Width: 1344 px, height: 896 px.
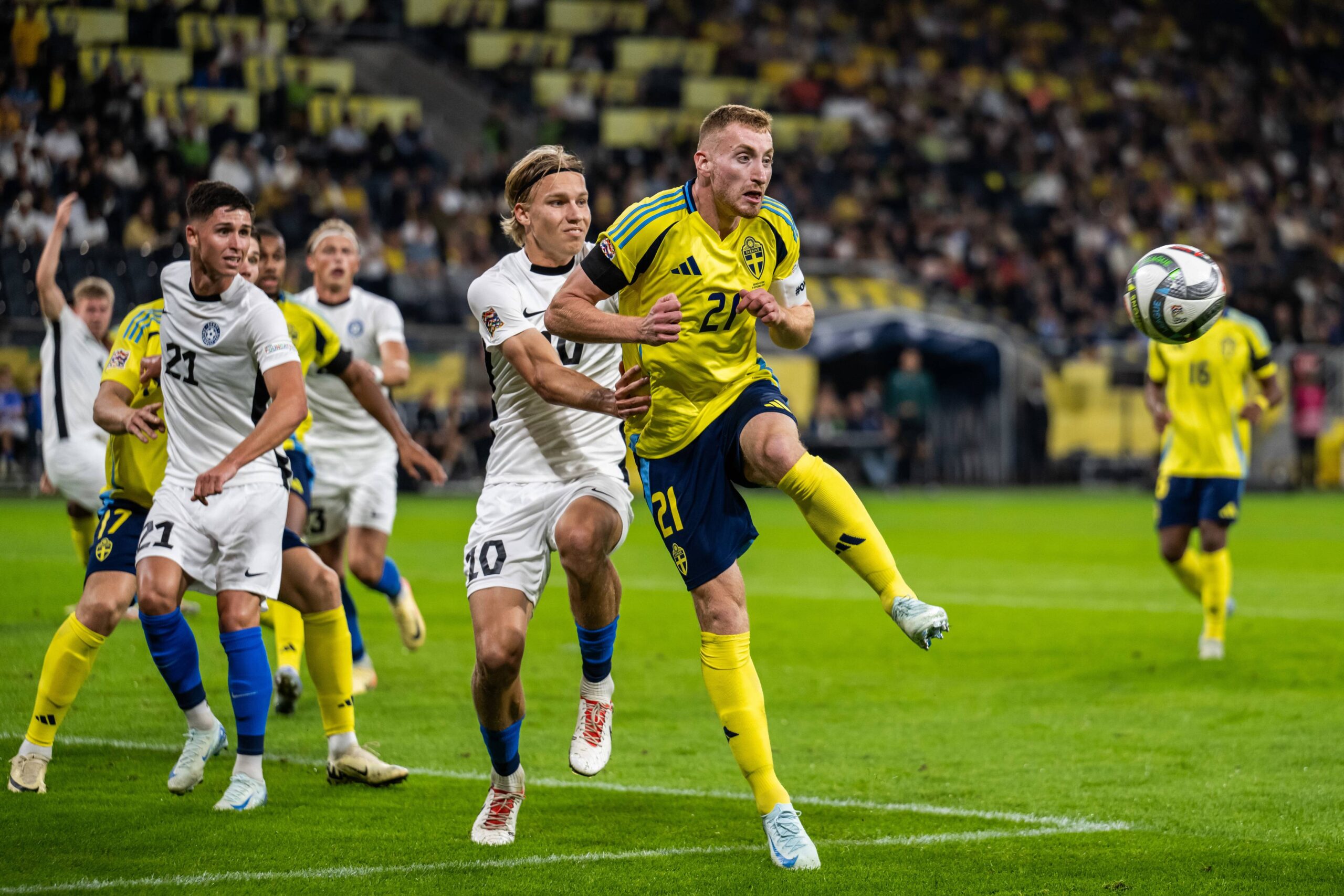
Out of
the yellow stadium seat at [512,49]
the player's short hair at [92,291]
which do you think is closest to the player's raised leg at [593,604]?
the player's short hair at [92,291]

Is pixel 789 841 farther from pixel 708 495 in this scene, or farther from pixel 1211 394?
pixel 1211 394

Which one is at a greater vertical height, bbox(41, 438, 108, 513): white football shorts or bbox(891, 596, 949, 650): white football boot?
bbox(891, 596, 949, 650): white football boot

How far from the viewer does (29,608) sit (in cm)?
1151

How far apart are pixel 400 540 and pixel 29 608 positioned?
6515 millimetres

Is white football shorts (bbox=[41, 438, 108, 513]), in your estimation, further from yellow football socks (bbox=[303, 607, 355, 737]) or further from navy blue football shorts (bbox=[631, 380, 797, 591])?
navy blue football shorts (bbox=[631, 380, 797, 591])

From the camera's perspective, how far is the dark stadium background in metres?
24.2

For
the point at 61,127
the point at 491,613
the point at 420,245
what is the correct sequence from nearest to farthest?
1. the point at 491,613
2. the point at 61,127
3. the point at 420,245

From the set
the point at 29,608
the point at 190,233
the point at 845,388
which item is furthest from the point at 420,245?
the point at 190,233

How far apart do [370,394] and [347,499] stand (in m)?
2.31

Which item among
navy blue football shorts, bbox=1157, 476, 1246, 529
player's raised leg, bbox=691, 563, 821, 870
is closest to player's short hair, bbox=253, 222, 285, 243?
player's raised leg, bbox=691, 563, 821, 870

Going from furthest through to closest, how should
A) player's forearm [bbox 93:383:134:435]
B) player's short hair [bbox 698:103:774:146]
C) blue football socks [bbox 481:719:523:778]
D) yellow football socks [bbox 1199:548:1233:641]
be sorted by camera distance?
yellow football socks [bbox 1199:548:1233:641], player's forearm [bbox 93:383:134:435], blue football socks [bbox 481:719:523:778], player's short hair [bbox 698:103:774:146]

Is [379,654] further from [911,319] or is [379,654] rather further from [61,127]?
[911,319]

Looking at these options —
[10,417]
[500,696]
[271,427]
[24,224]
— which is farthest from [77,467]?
[24,224]

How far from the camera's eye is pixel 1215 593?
10.3 meters
